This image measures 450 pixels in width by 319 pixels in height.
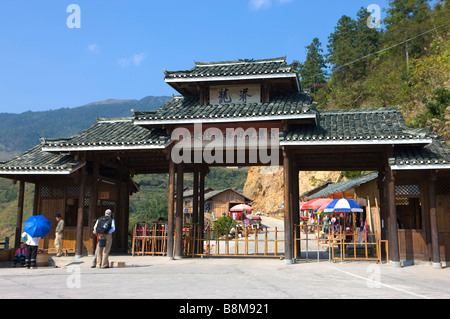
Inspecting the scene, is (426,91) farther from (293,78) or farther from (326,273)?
(326,273)

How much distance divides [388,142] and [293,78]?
4070mm

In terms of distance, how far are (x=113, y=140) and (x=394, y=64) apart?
34.9 metres

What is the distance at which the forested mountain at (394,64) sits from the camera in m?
28.7

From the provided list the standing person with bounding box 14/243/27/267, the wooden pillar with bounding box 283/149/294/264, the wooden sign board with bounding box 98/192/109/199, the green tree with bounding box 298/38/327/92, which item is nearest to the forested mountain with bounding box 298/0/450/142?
the green tree with bounding box 298/38/327/92

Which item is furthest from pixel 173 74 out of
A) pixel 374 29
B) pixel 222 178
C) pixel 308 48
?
pixel 222 178

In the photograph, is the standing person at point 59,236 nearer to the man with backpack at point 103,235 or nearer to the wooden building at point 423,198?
the man with backpack at point 103,235

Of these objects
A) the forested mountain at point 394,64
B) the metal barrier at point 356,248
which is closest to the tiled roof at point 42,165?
the metal barrier at point 356,248

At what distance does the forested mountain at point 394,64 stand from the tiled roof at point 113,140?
17.3 m

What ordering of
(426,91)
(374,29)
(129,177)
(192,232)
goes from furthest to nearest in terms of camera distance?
(374,29)
(426,91)
(129,177)
(192,232)

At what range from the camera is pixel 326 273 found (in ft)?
34.9

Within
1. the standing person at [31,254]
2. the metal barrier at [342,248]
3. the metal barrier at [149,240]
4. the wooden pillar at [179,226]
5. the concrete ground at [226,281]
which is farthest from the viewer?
the metal barrier at [149,240]

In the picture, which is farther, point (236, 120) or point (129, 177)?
point (129, 177)

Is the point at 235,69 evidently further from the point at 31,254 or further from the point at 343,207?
the point at 31,254

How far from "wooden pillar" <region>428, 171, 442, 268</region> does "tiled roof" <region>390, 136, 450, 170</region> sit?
23.8 inches
